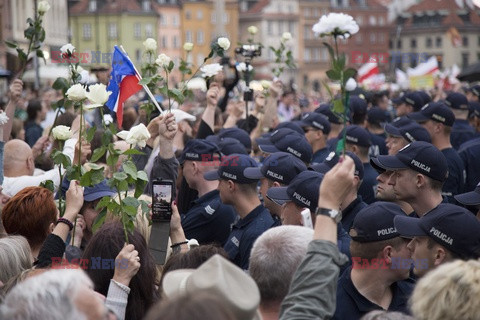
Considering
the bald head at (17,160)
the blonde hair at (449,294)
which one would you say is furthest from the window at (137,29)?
the blonde hair at (449,294)

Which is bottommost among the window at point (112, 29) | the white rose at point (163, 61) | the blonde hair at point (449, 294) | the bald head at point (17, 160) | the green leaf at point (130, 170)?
the blonde hair at point (449, 294)

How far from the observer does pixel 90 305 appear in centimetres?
332

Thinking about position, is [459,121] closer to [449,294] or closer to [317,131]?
[317,131]

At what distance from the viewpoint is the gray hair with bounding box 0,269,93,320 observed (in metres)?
3.11

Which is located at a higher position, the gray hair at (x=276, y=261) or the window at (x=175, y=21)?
the window at (x=175, y=21)

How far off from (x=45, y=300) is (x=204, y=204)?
4889 millimetres

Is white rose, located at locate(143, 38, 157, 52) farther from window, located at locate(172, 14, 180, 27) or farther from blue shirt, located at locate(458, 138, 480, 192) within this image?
window, located at locate(172, 14, 180, 27)

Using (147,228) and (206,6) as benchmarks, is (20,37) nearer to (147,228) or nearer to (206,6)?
(147,228)

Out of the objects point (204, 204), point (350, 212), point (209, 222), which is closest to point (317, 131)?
point (204, 204)

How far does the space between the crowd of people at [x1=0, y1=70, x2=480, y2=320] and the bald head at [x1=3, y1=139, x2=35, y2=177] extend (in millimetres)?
13

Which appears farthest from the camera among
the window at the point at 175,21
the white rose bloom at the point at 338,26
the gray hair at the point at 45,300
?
the window at the point at 175,21

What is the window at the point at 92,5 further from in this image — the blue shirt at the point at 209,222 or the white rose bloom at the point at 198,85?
the blue shirt at the point at 209,222

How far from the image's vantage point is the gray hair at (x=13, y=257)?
5.25 metres

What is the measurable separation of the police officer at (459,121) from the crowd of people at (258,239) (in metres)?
2.06
